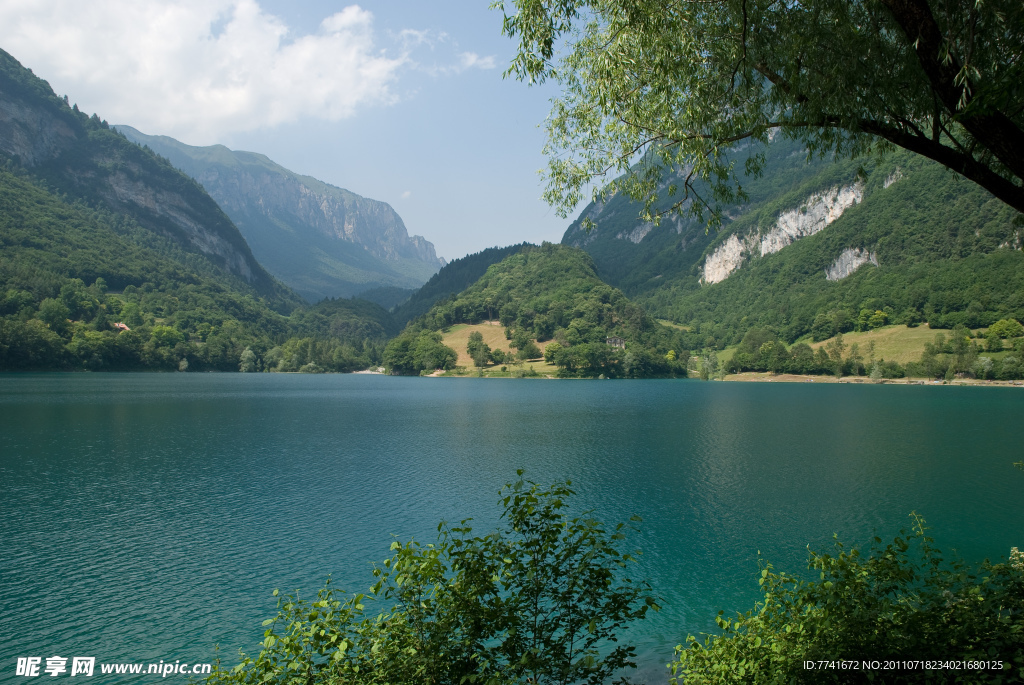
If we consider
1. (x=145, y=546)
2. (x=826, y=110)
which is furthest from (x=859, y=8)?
(x=145, y=546)

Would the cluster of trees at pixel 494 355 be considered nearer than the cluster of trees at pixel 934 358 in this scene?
No

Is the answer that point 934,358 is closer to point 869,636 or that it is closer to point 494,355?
point 494,355

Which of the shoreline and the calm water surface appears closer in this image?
the calm water surface

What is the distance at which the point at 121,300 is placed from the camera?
188 metres

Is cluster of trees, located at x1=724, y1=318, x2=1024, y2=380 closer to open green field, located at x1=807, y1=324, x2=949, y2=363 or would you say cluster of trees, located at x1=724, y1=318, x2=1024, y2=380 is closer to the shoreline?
the shoreline

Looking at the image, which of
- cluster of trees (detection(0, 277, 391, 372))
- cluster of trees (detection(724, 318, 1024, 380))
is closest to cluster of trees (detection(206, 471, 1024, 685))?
cluster of trees (detection(724, 318, 1024, 380))

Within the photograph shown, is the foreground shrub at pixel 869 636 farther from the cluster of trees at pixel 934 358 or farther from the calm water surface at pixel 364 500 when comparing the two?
the cluster of trees at pixel 934 358

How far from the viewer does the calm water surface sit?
1480 cm

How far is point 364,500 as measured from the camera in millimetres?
26047

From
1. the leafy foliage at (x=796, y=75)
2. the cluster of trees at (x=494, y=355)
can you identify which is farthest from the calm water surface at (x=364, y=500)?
the cluster of trees at (x=494, y=355)

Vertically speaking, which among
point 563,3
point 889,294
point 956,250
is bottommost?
point 563,3

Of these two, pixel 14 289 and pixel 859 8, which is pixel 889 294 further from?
pixel 14 289

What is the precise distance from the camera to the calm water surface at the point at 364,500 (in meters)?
14.8

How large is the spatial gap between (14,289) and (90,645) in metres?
175
